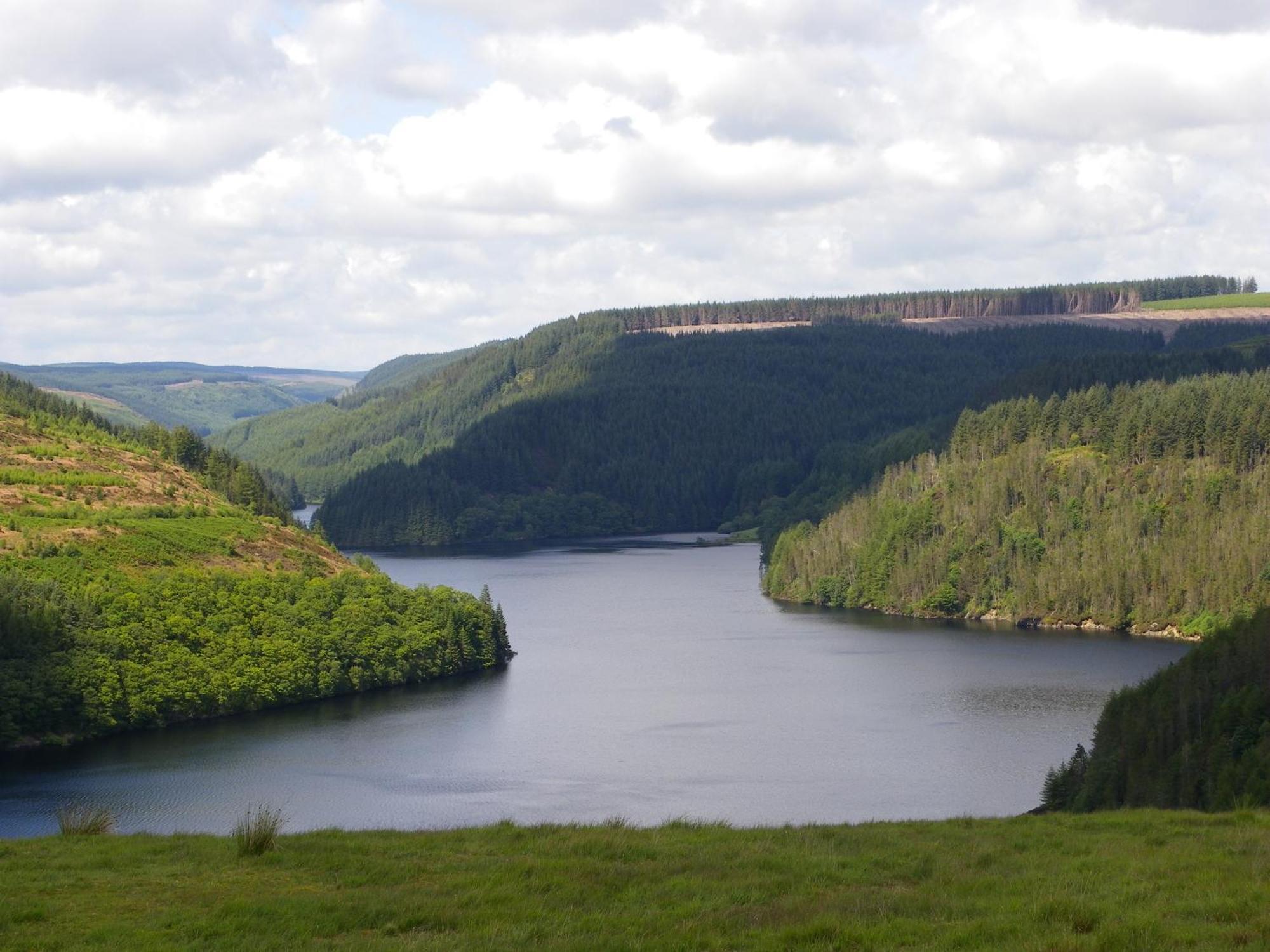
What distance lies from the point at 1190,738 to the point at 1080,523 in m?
102

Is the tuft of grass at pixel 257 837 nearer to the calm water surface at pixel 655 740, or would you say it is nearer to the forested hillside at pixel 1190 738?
the forested hillside at pixel 1190 738

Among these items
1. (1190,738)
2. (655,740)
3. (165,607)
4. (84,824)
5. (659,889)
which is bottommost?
(655,740)

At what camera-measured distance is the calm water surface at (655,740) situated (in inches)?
2501

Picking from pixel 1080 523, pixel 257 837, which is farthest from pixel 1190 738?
pixel 1080 523

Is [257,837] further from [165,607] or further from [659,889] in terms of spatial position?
[165,607]

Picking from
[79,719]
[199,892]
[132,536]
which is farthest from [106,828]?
[132,536]

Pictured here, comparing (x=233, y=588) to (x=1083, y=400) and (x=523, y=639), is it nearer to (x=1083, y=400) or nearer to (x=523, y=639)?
(x=523, y=639)

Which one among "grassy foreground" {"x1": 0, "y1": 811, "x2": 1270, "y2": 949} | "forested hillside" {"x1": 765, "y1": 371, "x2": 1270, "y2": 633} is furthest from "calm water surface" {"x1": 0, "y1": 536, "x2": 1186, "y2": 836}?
"grassy foreground" {"x1": 0, "y1": 811, "x2": 1270, "y2": 949}

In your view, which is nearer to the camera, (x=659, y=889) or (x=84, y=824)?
(x=659, y=889)

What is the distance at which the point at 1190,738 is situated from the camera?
50562 mm

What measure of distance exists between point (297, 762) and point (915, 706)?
35.6 meters

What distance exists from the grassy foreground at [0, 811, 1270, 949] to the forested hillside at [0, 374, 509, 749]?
63.0 meters

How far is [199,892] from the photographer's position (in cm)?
2016

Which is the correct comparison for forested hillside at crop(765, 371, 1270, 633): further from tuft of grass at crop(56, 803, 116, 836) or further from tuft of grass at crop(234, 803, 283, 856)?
tuft of grass at crop(234, 803, 283, 856)
